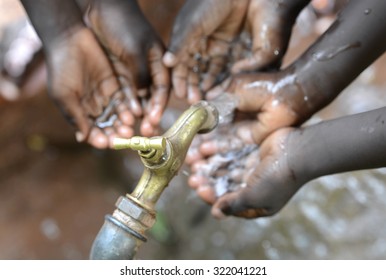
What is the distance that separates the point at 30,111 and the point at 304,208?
1.18 metres

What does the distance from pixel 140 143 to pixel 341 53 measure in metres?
0.68

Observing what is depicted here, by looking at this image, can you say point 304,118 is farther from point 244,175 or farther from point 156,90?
point 156,90

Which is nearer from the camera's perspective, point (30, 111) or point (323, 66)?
point (323, 66)

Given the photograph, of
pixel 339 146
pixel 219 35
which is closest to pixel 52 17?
pixel 219 35

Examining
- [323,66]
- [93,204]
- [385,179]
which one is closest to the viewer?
[323,66]

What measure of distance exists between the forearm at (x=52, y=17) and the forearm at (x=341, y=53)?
0.68m

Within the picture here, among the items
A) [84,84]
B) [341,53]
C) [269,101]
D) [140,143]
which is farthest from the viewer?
[84,84]

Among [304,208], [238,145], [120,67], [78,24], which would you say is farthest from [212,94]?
[304,208]

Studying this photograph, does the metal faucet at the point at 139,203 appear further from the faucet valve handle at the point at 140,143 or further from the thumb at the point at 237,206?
the thumb at the point at 237,206

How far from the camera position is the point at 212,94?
5.46ft

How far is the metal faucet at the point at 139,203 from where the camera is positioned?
1.06 metres

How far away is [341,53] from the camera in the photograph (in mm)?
1432

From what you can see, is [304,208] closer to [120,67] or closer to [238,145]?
[238,145]

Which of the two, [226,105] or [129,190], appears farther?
[129,190]
